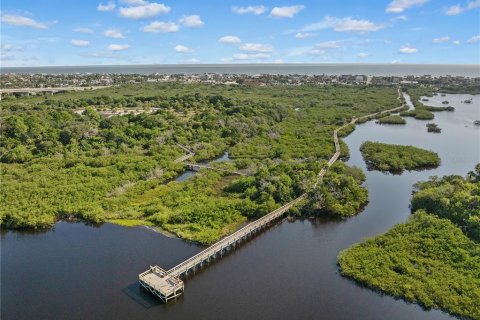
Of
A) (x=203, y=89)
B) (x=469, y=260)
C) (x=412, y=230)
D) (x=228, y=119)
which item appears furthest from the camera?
(x=203, y=89)

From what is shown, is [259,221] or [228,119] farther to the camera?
[228,119]

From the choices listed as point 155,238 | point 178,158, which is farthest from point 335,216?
point 178,158

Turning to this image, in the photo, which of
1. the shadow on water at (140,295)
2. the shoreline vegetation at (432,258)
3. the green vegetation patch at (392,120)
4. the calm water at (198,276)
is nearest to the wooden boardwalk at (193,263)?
the shadow on water at (140,295)

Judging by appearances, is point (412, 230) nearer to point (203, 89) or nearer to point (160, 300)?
point (160, 300)

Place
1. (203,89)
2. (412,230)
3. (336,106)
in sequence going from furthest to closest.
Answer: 1. (203,89)
2. (336,106)
3. (412,230)

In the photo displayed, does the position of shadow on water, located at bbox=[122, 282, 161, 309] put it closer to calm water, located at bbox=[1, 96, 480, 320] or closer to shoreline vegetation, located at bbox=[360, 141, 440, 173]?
calm water, located at bbox=[1, 96, 480, 320]

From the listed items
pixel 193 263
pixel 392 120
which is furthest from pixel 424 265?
pixel 392 120
